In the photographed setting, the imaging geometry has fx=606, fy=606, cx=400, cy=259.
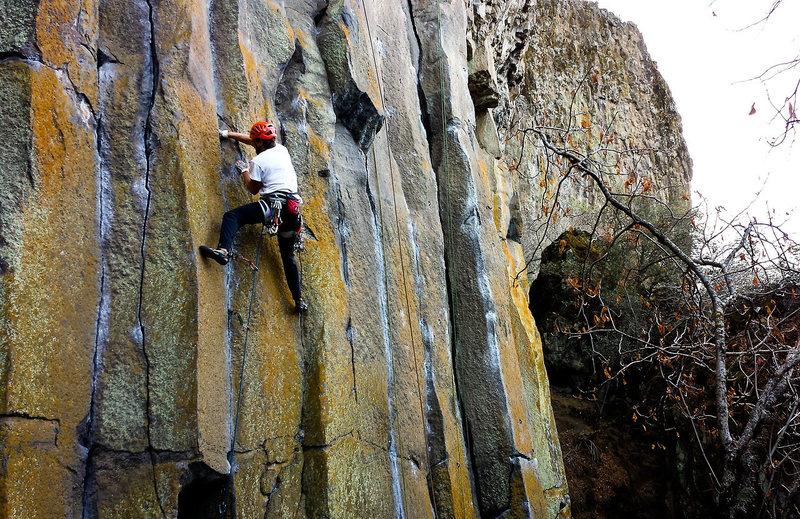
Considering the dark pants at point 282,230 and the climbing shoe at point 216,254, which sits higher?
the dark pants at point 282,230

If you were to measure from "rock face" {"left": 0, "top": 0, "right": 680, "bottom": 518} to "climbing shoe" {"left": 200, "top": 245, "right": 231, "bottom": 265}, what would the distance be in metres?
0.09

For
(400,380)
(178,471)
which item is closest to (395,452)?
(400,380)

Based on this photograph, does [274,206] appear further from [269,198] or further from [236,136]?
[236,136]

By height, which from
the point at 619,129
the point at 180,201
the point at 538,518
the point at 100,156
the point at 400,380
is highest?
the point at 619,129

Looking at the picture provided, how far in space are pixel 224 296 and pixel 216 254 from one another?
1.48 feet

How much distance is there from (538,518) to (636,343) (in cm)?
699

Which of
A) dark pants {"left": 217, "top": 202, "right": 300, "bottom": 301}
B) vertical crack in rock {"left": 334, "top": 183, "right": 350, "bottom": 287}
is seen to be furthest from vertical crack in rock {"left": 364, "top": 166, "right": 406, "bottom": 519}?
dark pants {"left": 217, "top": 202, "right": 300, "bottom": 301}

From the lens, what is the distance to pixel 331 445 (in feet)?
18.3

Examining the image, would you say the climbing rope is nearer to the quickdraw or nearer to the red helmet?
the quickdraw

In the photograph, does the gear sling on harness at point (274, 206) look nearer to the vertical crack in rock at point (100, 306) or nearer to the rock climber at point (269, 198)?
the rock climber at point (269, 198)

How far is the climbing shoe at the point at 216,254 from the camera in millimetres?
5066

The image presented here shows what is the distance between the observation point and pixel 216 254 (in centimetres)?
511

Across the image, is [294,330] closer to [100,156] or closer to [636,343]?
[100,156]

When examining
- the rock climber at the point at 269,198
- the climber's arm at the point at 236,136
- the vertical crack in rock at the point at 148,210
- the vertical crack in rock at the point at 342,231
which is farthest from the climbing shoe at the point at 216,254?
the vertical crack in rock at the point at 342,231
